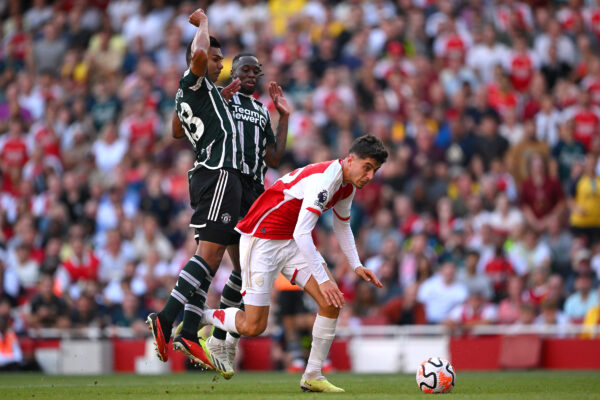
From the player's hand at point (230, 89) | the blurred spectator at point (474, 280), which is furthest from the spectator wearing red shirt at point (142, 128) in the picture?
the player's hand at point (230, 89)

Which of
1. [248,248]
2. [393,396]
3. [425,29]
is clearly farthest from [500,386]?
[425,29]

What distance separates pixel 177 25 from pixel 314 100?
14.0 ft

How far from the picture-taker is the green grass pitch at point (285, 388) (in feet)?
28.2

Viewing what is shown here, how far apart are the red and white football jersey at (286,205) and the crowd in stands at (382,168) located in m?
6.05

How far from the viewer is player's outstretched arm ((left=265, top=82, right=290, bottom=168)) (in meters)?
10.4

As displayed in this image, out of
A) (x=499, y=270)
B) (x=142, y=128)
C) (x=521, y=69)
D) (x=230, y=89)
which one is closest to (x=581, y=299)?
(x=499, y=270)

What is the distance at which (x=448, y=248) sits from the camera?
52.4ft

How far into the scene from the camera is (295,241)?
904cm

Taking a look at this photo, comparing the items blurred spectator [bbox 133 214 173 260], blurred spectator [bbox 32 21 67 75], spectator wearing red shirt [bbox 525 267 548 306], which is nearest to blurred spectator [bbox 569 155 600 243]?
spectator wearing red shirt [bbox 525 267 548 306]

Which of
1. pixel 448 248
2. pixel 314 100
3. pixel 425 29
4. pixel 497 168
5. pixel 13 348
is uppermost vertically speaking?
pixel 425 29

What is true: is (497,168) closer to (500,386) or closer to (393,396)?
(500,386)

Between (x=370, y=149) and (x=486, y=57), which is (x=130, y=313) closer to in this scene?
(x=486, y=57)

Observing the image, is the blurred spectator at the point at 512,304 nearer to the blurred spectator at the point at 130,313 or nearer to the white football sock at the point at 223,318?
the blurred spectator at the point at 130,313

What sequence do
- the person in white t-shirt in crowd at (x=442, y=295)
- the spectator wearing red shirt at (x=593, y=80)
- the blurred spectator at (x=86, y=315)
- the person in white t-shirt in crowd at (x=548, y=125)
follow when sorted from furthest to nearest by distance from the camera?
the spectator wearing red shirt at (x=593, y=80) → the person in white t-shirt in crowd at (x=548, y=125) → the blurred spectator at (x=86, y=315) → the person in white t-shirt in crowd at (x=442, y=295)
